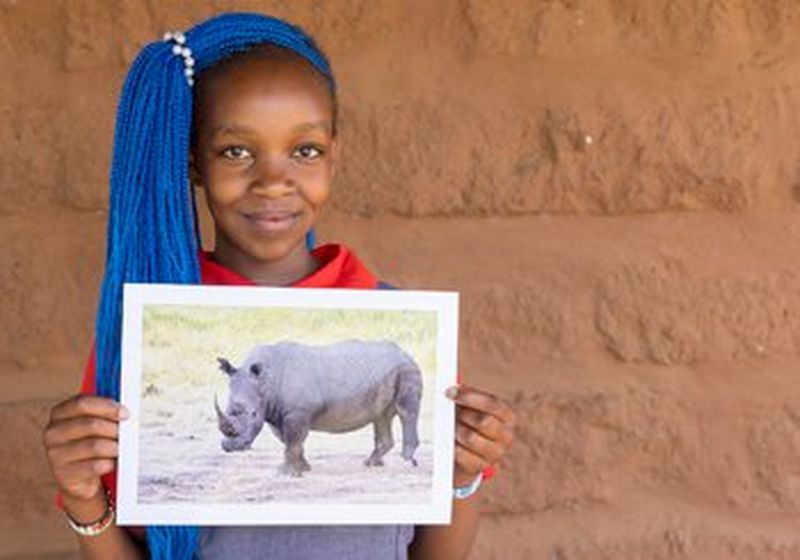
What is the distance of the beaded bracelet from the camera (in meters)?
1.63

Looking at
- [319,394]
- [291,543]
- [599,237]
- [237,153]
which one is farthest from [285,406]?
[599,237]

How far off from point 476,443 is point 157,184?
44cm

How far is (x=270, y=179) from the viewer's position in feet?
5.37

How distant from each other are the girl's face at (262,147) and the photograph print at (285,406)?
13 centimetres

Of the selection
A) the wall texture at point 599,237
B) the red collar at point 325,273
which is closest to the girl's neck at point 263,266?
the red collar at point 325,273

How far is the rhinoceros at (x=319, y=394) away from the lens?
5.16ft

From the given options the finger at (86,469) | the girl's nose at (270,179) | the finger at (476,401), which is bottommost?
the finger at (86,469)

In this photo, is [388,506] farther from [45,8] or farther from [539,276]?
[45,8]

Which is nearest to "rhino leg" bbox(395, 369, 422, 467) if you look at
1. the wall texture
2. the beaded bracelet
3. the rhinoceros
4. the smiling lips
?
the rhinoceros

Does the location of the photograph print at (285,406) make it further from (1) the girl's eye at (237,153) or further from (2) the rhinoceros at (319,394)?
(1) the girl's eye at (237,153)

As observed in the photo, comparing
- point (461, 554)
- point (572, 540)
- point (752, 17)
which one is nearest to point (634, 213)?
point (752, 17)

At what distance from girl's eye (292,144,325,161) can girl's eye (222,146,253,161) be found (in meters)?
0.05

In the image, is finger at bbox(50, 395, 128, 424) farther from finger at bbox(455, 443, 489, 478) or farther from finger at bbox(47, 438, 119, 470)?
finger at bbox(455, 443, 489, 478)

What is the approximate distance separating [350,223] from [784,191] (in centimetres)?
65
